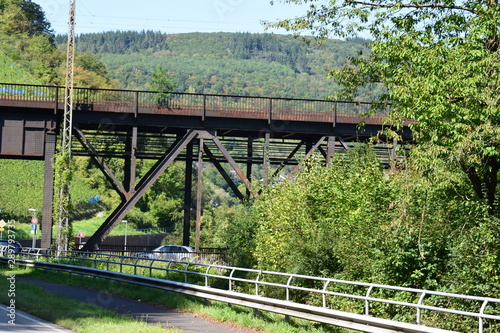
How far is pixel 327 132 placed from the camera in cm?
4231

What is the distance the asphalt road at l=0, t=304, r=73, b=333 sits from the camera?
52.3 ft

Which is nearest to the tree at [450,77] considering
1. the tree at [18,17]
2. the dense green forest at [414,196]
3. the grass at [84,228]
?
the dense green forest at [414,196]

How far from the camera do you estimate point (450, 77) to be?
1861cm

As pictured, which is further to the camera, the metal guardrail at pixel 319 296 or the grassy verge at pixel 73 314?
the grassy verge at pixel 73 314

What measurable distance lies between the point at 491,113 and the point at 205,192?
105 m

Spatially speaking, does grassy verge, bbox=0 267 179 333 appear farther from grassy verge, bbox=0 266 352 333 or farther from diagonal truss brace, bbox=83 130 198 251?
diagonal truss brace, bbox=83 130 198 251

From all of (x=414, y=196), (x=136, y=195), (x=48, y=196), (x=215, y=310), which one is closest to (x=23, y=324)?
(x=215, y=310)

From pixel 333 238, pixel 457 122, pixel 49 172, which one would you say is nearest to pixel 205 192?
pixel 49 172

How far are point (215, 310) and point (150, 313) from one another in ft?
6.70

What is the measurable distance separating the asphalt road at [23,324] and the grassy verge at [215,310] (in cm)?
469

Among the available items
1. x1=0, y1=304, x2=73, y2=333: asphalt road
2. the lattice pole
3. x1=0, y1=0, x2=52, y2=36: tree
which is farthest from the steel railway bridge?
x1=0, y1=0, x2=52, y2=36: tree

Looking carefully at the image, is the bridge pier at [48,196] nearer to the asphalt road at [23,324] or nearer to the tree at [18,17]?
the asphalt road at [23,324]

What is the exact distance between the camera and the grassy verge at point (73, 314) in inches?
653

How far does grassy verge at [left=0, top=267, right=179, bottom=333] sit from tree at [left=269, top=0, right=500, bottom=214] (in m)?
8.55
